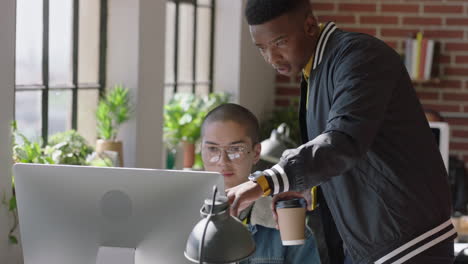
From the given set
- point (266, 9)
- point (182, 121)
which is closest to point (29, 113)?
point (182, 121)

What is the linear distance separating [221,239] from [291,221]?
72 cm

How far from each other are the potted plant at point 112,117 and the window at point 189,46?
961 millimetres

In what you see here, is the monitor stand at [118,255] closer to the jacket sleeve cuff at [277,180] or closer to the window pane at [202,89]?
the jacket sleeve cuff at [277,180]

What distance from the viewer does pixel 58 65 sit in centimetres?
357

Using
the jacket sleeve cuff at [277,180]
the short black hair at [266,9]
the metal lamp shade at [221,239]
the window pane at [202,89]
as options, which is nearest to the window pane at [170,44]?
the window pane at [202,89]

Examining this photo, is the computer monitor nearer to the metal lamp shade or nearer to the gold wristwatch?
the gold wristwatch

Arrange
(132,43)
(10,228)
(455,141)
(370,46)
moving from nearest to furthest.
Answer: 1. (370,46)
2. (10,228)
3. (132,43)
4. (455,141)

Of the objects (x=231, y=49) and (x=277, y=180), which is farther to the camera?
(x=231, y=49)

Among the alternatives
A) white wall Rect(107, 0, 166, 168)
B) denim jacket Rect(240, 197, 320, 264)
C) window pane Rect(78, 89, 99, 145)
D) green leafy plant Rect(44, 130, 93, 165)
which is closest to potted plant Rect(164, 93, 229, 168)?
white wall Rect(107, 0, 166, 168)

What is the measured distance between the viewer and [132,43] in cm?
385

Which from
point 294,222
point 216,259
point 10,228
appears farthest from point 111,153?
point 216,259

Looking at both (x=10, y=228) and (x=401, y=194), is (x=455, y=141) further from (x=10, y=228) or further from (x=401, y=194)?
(x=401, y=194)

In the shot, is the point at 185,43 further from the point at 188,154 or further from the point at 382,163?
the point at 382,163

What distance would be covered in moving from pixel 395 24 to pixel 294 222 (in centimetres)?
447
